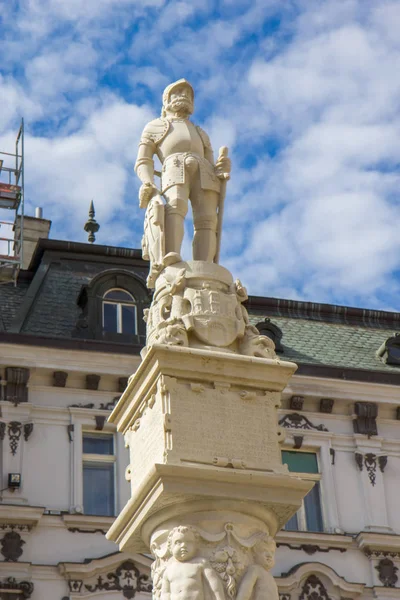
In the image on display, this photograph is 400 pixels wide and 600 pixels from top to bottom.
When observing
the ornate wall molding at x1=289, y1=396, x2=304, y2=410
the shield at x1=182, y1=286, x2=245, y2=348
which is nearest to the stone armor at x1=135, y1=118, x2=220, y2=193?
the shield at x1=182, y1=286, x2=245, y2=348

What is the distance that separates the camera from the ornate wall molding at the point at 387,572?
20.8 m

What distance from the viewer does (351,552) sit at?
20.9 meters

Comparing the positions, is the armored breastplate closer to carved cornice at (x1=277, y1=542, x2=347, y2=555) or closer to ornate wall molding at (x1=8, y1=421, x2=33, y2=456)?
ornate wall molding at (x1=8, y1=421, x2=33, y2=456)

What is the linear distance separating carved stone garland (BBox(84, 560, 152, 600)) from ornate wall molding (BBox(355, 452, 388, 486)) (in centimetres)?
468

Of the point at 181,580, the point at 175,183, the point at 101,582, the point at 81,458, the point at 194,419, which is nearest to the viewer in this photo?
the point at 181,580

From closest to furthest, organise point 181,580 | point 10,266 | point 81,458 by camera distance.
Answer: point 181,580 < point 81,458 < point 10,266

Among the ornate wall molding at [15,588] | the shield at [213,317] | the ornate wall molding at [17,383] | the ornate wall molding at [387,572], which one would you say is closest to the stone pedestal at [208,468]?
the shield at [213,317]

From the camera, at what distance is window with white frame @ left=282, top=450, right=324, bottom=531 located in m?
21.1

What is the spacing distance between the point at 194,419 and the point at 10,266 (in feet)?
47.1

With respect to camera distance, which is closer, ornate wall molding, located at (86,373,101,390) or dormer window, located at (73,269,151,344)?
ornate wall molding, located at (86,373,101,390)

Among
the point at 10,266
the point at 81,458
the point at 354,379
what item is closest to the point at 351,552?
the point at 354,379

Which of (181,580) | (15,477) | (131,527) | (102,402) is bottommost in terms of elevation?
(181,580)

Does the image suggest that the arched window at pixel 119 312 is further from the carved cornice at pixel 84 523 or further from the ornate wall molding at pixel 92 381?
A: the carved cornice at pixel 84 523

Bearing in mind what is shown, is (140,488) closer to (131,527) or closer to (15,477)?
(131,527)
